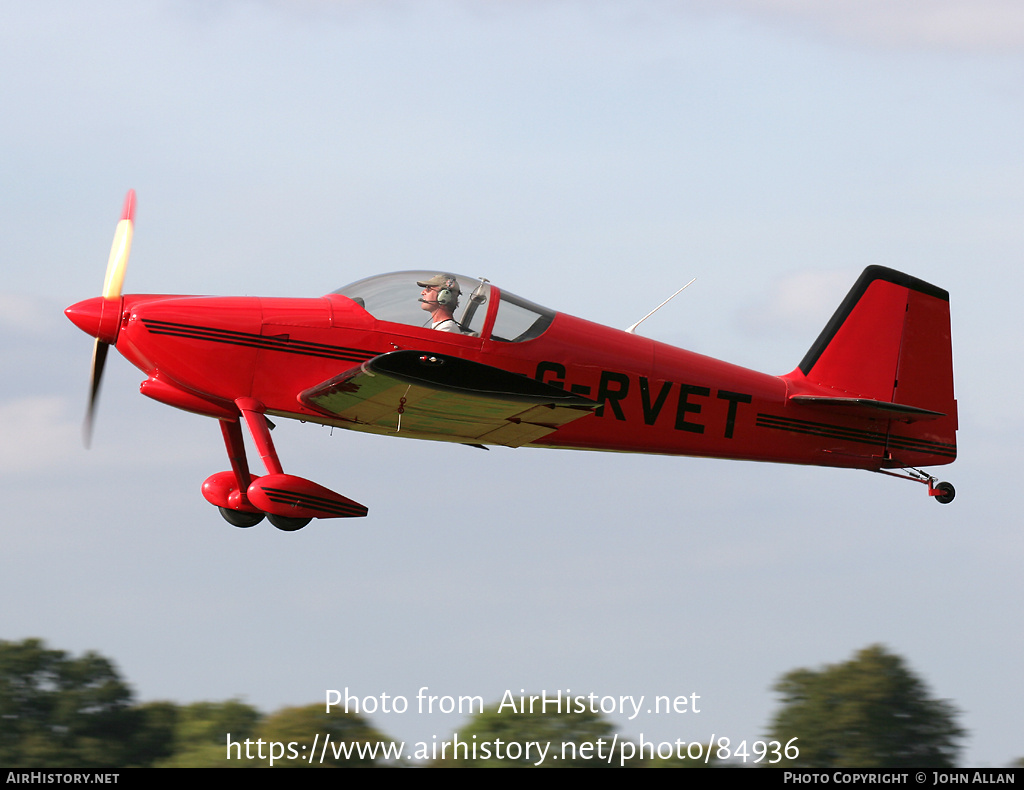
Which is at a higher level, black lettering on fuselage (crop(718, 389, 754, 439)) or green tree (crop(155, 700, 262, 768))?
green tree (crop(155, 700, 262, 768))

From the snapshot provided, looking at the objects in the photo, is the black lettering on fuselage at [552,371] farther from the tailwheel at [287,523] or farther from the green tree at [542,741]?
the green tree at [542,741]

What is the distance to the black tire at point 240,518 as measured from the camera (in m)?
12.1

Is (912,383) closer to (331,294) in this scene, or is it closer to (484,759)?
(331,294)

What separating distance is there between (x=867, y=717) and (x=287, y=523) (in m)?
25.5

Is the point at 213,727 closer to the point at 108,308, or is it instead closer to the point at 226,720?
the point at 226,720

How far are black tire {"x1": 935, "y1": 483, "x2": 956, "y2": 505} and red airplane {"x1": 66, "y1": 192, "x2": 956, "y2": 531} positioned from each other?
0.03 m

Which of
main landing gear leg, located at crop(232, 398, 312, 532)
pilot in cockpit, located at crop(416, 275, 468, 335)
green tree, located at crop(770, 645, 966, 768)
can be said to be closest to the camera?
main landing gear leg, located at crop(232, 398, 312, 532)

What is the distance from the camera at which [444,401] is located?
10766mm

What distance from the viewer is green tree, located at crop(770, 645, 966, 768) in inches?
1264

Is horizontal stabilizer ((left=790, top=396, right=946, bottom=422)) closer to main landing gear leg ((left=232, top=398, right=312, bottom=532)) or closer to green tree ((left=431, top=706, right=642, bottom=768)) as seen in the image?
main landing gear leg ((left=232, top=398, right=312, bottom=532))

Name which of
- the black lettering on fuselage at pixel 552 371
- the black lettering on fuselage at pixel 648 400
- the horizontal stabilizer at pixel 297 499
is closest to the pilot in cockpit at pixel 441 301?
the black lettering on fuselage at pixel 552 371

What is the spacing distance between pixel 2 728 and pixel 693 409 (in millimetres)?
24964

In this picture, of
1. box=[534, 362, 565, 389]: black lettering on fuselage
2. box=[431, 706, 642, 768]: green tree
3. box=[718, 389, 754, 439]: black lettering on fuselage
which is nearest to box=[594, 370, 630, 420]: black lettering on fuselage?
box=[534, 362, 565, 389]: black lettering on fuselage
